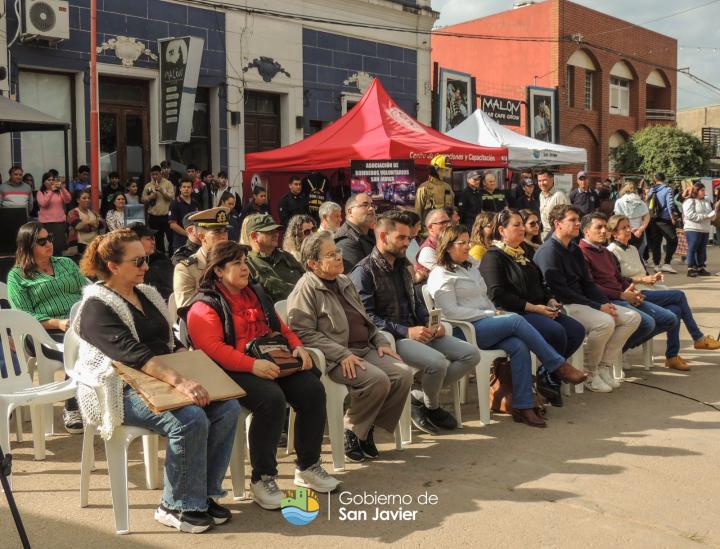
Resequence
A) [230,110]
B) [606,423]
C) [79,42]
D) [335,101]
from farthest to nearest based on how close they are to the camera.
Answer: [335,101] → [230,110] → [79,42] → [606,423]

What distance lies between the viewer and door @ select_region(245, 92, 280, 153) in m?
16.6

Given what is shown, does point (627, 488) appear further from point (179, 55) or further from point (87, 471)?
point (179, 55)

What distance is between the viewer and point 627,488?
180 inches

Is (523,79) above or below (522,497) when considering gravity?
above

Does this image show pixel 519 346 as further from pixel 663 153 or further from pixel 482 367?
pixel 663 153

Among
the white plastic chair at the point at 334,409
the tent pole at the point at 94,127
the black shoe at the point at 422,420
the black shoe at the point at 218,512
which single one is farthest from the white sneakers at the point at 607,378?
the tent pole at the point at 94,127

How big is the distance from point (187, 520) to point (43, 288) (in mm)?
2620

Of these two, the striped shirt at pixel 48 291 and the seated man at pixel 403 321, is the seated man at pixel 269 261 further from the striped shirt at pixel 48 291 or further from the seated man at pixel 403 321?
the striped shirt at pixel 48 291

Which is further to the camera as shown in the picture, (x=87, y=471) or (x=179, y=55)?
(x=179, y=55)

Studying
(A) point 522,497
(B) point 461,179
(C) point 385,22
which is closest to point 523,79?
(C) point 385,22

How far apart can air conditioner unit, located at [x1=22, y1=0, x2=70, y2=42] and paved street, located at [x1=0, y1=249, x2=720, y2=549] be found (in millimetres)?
8882

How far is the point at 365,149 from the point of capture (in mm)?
11641

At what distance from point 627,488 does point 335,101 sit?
1422 centimetres

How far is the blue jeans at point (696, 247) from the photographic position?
15.0 m
